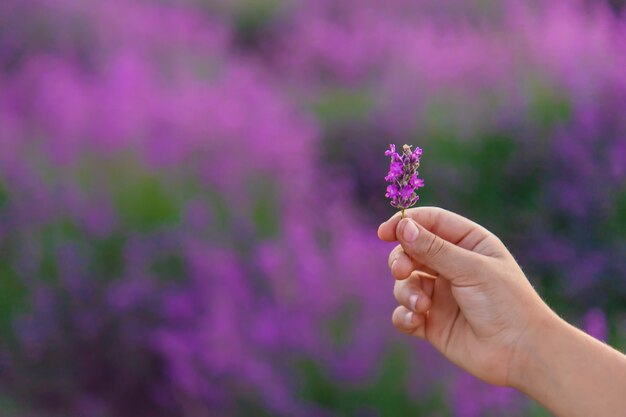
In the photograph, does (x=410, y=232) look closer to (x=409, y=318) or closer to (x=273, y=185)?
(x=409, y=318)

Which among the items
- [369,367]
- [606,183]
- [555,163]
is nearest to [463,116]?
[555,163]

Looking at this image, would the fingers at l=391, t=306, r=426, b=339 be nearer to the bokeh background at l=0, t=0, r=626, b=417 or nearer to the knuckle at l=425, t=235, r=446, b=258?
the knuckle at l=425, t=235, r=446, b=258

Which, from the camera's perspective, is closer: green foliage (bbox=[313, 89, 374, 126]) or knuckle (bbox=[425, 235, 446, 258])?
knuckle (bbox=[425, 235, 446, 258])

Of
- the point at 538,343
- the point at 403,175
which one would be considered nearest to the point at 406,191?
the point at 403,175

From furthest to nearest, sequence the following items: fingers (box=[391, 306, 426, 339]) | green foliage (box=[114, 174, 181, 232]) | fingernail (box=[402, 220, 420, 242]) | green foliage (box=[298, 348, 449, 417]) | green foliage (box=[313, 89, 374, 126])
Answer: green foliage (box=[313, 89, 374, 126]) < green foliage (box=[114, 174, 181, 232]) < green foliage (box=[298, 348, 449, 417]) < fingers (box=[391, 306, 426, 339]) < fingernail (box=[402, 220, 420, 242])

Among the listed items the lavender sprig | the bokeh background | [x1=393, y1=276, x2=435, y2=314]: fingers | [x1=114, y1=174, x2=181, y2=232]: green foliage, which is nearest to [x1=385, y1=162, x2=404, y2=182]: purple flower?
the lavender sprig

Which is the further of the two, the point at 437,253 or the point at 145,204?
the point at 145,204
